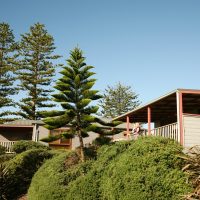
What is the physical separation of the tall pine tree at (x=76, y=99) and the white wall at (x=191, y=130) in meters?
5.53

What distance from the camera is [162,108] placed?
20047mm

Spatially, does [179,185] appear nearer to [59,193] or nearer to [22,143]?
[59,193]

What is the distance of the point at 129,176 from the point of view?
38.2 ft

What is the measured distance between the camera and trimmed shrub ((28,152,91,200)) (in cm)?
1527

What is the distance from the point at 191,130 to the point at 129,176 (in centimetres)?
432

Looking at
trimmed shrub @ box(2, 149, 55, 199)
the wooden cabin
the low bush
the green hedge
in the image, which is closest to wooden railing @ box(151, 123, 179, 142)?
the wooden cabin

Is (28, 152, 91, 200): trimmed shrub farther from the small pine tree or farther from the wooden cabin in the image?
the small pine tree

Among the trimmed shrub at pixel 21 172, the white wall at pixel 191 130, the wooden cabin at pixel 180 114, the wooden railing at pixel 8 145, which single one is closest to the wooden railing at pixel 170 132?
the wooden cabin at pixel 180 114

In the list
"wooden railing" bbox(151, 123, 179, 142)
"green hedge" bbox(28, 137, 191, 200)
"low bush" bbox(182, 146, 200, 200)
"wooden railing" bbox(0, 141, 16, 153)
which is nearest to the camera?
"low bush" bbox(182, 146, 200, 200)

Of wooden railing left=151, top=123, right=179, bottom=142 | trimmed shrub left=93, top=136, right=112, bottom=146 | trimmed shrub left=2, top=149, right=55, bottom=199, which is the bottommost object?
trimmed shrub left=2, top=149, right=55, bottom=199

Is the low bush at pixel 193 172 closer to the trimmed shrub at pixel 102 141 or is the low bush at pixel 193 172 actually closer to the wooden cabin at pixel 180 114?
the wooden cabin at pixel 180 114

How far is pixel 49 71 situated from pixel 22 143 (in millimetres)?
21792

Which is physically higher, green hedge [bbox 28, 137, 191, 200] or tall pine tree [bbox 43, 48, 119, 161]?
tall pine tree [bbox 43, 48, 119, 161]

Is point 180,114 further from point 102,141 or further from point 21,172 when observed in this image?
point 21,172
